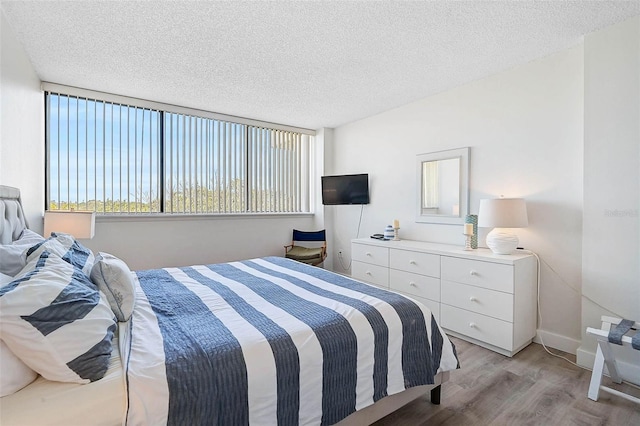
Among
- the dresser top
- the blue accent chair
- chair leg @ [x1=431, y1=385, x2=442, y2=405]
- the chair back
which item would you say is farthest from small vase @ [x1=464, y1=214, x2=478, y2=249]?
the chair back

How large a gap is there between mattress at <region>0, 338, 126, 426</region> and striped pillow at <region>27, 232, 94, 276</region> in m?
0.66

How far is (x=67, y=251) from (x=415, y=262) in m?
2.85

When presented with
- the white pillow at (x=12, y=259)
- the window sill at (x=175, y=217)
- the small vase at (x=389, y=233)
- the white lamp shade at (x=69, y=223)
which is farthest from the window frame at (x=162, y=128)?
the white pillow at (x=12, y=259)

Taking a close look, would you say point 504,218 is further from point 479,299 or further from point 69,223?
point 69,223

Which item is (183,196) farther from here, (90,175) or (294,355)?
(294,355)

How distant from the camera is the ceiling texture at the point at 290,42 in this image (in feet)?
6.75

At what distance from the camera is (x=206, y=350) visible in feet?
3.93

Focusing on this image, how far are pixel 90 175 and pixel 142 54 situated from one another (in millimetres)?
1745

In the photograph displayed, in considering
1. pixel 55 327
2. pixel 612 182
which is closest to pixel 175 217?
pixel 55 327

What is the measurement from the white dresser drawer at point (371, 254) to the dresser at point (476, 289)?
0.52 feet

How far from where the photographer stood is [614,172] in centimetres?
222

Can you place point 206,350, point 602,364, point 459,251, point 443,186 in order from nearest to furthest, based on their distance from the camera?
point 206,350, point 602,364, point 459,251, point 443,186

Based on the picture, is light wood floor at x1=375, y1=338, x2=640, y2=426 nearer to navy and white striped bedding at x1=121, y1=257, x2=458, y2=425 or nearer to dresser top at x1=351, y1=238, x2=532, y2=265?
navy and white striped bedding at x1=121, y1=257, x2=458, y2=425

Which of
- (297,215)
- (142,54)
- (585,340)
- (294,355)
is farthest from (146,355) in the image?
(297,215)
